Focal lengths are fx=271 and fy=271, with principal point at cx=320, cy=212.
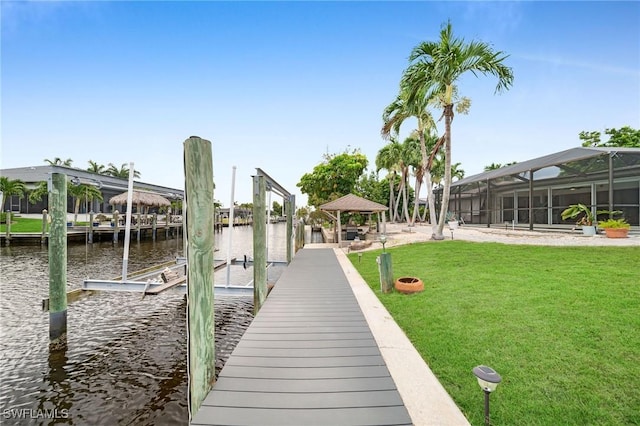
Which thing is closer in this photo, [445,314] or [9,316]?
[445,314]

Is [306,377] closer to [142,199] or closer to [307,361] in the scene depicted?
[307,361]

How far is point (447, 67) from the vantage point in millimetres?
12227

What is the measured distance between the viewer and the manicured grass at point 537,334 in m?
2.63

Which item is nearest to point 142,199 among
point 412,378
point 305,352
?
point 305,352

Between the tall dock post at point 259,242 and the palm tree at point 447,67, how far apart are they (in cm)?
1056

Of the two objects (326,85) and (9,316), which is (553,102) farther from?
(9,316)

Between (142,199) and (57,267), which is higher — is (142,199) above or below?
above

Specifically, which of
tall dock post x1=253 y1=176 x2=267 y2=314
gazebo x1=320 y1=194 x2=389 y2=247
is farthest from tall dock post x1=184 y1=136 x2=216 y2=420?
gazebo x1=320 y1=194 x2=389 y2=247

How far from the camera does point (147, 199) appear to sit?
21828 millimetres

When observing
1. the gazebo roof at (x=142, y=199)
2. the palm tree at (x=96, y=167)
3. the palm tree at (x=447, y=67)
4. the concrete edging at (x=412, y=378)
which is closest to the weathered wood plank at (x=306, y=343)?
the concrete edging at (x=412, y=378)

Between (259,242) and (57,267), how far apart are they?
395 cm

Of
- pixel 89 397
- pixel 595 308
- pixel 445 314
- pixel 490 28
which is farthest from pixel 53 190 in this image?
pixel 490 28

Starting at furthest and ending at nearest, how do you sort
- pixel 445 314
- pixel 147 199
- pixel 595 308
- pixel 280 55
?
pixel 147 199, pixel 280 55, pixel 445 314, pixel 595 308

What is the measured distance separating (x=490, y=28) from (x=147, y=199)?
82.7ft
